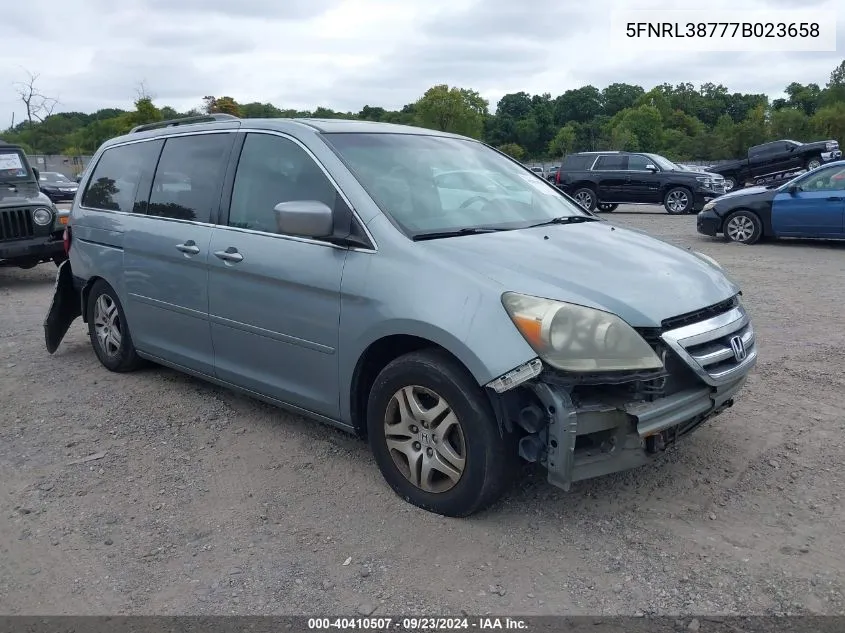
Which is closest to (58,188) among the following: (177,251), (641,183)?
(641,183)

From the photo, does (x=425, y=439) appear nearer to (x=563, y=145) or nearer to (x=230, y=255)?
(x=230, y=255)

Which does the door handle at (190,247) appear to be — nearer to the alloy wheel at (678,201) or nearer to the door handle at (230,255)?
the door handle at (230,255)

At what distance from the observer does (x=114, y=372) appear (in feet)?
18.9

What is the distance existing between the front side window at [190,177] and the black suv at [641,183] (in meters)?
16.3

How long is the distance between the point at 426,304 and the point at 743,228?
37.9 ft

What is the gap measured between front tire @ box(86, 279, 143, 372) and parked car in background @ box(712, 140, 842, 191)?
21801 millimetres

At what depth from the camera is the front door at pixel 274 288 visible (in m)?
3.75

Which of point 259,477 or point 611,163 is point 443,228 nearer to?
point 259,477

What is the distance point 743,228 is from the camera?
1321 centimetres

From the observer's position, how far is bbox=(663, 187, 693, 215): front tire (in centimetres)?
1988

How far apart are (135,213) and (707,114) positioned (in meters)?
114

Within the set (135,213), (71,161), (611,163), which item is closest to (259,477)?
(135,213)

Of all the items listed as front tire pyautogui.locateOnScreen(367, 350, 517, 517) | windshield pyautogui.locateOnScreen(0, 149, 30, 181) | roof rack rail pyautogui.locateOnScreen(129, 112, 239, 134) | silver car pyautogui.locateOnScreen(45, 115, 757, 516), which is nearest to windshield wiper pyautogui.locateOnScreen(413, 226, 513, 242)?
silver car pyautogui.locateOnScreen(45, 115, 757, 516)

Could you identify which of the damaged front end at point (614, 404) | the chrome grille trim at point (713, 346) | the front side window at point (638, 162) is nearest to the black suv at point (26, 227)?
the damaged front end at point (614, 404)
